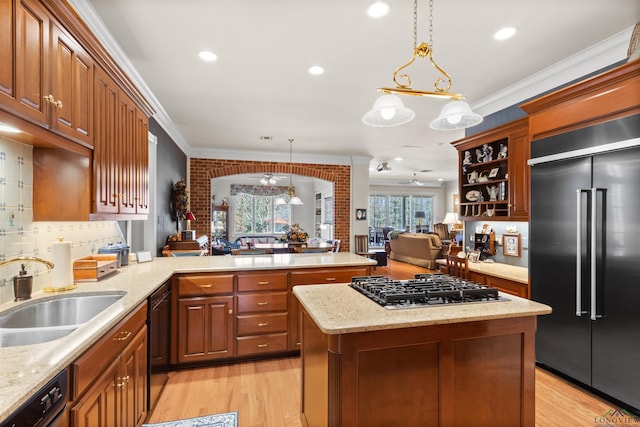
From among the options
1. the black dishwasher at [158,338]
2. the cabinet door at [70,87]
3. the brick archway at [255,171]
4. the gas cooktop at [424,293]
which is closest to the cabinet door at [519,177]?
the gas cooktop at [424,293]

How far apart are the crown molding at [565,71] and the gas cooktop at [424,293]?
2171mm

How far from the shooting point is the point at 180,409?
2.29 meters

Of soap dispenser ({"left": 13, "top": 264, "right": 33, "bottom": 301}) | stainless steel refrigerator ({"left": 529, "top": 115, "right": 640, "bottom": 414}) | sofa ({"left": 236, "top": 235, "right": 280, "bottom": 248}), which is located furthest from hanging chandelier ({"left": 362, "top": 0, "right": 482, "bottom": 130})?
sofa ({"left": 236, "top": 235, "right": 280, "bottom": 248})

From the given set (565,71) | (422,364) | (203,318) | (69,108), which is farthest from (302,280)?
(565,71)

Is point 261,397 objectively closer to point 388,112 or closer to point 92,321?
point 92,321

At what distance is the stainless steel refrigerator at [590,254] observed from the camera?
209 centimetres

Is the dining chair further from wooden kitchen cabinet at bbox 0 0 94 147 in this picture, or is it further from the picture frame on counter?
wooden kitchen cabinet at bbox 0 0 94 147

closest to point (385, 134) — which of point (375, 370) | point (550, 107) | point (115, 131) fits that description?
point (550, 107)

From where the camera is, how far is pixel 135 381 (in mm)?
1844

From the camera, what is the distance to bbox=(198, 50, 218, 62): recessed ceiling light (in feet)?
8.77

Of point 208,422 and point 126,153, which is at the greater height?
point 126,153

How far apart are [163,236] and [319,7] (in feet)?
11.5

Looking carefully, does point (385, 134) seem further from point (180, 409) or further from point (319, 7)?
point (180, 409)

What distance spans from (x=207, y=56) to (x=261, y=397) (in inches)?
109
